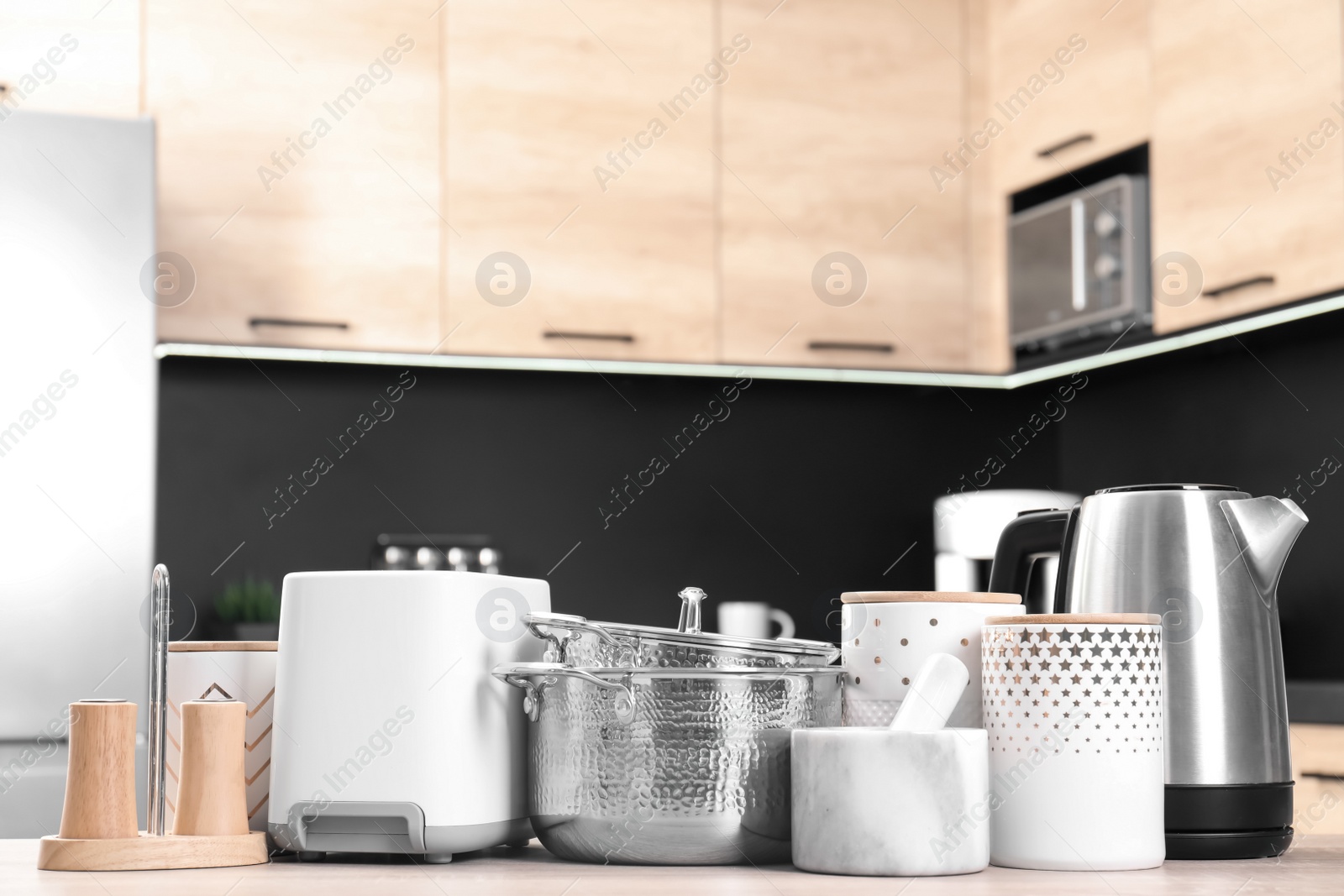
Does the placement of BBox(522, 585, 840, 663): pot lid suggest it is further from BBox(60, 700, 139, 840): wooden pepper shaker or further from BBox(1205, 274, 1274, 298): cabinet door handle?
BBox(1205, 274, 1274, 298): cabinet door handle

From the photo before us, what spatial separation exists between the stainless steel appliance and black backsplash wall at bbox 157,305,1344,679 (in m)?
0.21

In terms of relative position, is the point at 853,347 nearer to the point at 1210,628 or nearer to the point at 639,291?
the point at 639,291

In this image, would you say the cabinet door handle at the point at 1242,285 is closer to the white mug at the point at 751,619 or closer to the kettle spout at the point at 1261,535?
the white mug at the point at 751,619

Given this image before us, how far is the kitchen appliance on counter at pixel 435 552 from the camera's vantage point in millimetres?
2814

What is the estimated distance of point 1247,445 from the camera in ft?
8.62

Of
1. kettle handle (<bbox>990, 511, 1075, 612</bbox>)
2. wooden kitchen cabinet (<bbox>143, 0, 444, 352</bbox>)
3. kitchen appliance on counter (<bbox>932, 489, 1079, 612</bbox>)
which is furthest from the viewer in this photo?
kitchen appliance on counter (<bbox>932, 489, 1079, 612</bbox>)

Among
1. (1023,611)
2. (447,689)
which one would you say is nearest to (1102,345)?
(1023,611)

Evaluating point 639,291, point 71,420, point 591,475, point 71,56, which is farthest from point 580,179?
point 71,420

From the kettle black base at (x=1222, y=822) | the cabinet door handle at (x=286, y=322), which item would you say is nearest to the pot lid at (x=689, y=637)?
Result: the kettle black base at (x=1222, y=822)

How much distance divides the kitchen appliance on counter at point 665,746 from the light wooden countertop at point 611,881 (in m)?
0.02

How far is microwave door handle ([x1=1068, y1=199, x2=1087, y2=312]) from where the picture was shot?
266 cm

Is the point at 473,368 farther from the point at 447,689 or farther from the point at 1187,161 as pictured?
the point at 447,689

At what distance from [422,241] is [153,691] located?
6.37ft

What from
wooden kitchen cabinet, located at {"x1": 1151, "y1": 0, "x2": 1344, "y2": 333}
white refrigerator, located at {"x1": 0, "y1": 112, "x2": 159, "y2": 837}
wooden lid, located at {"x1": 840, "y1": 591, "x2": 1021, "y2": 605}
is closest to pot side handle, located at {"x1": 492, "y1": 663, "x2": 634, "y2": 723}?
wooden lid, located at {"x1": 840, "y1": 591, "x2": 1021, "y2": 605}
